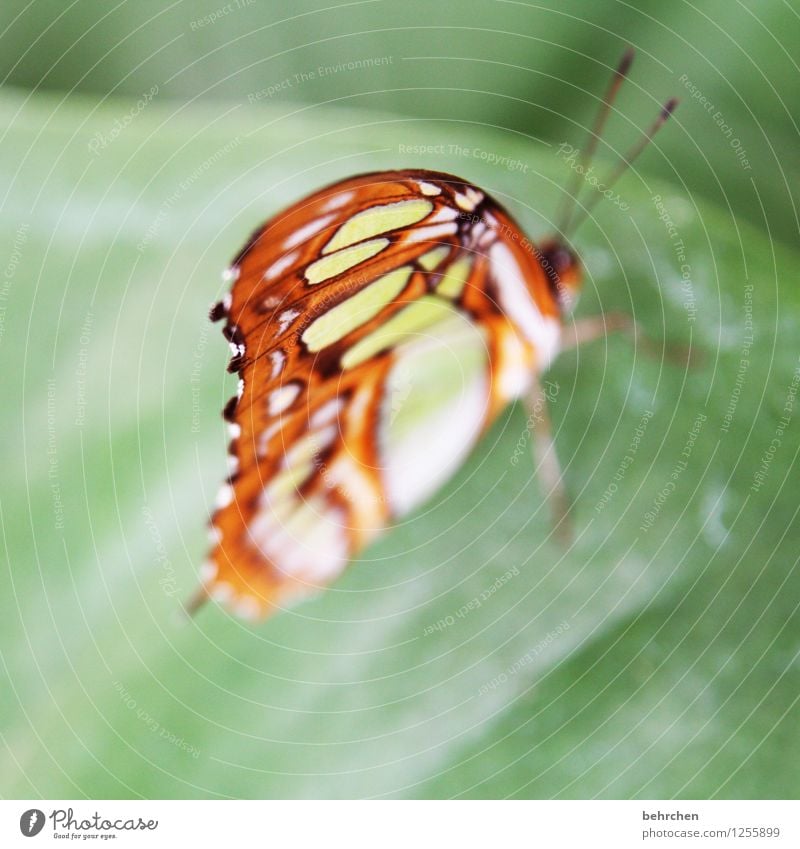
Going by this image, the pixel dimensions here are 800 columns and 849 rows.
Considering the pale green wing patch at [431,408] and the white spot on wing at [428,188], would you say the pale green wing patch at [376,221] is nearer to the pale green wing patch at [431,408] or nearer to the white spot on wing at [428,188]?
the white spot on wing at [428,188]

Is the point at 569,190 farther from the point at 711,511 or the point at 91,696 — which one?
the point at 91,696

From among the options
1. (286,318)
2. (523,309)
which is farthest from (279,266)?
(523,309)

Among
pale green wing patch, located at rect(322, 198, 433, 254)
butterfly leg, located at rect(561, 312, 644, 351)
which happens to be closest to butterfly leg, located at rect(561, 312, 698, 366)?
butterfly leg, located at rect(561, 312, 644, 351)

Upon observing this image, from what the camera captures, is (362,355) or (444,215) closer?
(444,215)

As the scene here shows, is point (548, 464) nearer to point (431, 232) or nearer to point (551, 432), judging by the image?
point (551, 432)
